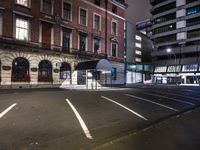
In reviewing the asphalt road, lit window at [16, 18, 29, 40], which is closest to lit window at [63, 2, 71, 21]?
lit window at [16, 18, 29, 40]

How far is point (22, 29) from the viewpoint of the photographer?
27.0 meters

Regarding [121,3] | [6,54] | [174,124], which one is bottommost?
[174,124]

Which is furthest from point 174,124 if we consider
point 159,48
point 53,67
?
point 159,48

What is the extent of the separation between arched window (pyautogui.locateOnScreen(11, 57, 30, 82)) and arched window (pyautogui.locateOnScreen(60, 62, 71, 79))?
5649mm

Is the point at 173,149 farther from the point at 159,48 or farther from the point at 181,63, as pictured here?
the point at 159,48

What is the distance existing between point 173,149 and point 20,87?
23.9 meters

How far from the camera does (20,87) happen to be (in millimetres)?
25875

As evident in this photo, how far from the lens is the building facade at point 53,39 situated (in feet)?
83.6

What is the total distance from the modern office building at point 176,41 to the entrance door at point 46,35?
1740 inches

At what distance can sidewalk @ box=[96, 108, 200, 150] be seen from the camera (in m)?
5.62

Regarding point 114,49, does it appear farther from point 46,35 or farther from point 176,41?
point 176,41

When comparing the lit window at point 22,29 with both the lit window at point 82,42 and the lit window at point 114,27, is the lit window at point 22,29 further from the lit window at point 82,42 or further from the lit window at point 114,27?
the lit window at point 114,27

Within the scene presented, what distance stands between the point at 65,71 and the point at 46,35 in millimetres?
6285

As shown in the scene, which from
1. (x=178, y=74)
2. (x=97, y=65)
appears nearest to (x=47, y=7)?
(x=97, y=65)
